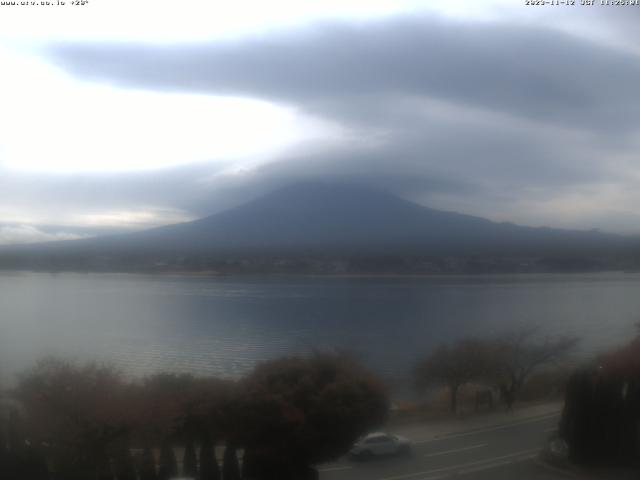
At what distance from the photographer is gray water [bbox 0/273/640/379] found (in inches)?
285

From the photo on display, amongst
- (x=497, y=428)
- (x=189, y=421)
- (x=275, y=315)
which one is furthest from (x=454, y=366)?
(x=189, y=421)

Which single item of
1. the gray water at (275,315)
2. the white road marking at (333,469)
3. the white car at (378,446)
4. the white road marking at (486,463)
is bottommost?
the white road marking at (486,463)

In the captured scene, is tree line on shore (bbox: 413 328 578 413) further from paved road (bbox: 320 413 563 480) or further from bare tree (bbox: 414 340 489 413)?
paved road (bbox: 320 413 563 480)

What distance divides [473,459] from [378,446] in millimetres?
1164

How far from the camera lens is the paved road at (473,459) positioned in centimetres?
657

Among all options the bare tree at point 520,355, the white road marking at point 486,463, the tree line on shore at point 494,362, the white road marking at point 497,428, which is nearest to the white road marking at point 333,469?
the white road marking at point 486,463

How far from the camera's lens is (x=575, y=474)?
7.12m

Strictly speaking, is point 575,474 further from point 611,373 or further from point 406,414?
point 406,414

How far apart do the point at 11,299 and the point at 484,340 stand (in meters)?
6.67

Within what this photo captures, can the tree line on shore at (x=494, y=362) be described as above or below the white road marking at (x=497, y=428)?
above

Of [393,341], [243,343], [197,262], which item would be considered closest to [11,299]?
[197,262]

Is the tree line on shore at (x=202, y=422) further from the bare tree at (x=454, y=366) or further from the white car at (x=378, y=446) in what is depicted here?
the bare tree at (x=454, y=366)

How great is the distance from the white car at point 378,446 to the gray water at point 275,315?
2.23ft

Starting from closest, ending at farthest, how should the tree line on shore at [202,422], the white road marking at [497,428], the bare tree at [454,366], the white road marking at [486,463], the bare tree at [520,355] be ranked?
the tree line on shore at [202,422] < the white road marking at [486,463] < the white road marking at [497,428] < the bare tree at [454,366] < the bare tree at [520,355]
